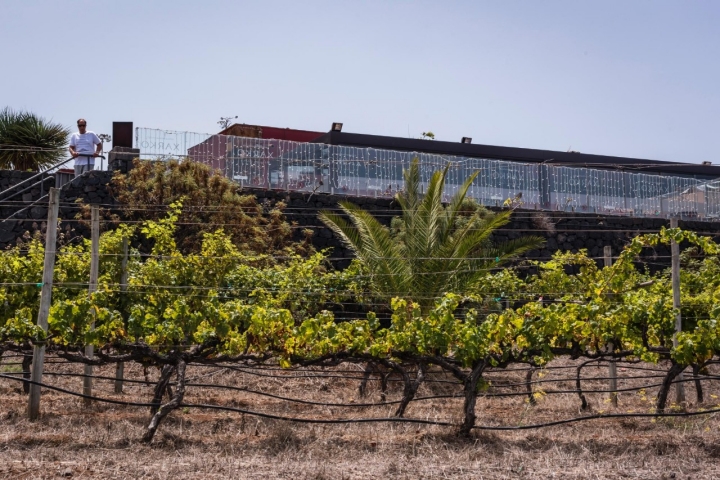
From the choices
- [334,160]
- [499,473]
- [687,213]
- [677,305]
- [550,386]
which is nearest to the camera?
[499,473]

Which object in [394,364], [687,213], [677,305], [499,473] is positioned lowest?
[499,473]

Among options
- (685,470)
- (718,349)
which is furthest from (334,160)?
(685,470)

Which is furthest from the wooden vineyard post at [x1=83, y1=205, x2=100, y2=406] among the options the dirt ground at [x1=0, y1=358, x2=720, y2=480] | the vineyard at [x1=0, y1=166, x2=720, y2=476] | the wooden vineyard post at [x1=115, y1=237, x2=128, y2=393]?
the wooden vineyard post at [x1=115, y1=237, x2=128, y2=393]

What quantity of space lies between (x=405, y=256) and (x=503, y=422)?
3.89 metres

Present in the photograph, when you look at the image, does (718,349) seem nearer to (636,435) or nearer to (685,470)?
(636,435)

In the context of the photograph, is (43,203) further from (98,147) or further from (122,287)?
(122,287)

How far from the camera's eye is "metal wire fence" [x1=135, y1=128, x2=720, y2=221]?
16984 mm

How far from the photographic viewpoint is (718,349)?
925 centimetres

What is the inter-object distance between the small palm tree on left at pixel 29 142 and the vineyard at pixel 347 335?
13.8ft

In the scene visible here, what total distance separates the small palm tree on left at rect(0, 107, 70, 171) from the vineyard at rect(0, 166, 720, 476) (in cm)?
420

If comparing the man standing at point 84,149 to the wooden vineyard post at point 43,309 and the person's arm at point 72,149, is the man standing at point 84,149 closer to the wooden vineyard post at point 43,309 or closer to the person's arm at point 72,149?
the person's arm at point 72,149

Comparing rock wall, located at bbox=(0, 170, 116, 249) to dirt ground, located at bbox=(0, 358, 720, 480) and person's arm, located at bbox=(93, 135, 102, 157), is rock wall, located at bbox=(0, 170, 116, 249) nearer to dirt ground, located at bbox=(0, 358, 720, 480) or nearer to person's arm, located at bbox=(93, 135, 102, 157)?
person's arm, located at bbox=(93, 135, 102, 157)

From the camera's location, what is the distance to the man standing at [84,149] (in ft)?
50.8

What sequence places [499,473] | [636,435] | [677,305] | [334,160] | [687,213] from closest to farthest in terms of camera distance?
[499,473], [636,435], [677,305], [334,160], [687,213]
